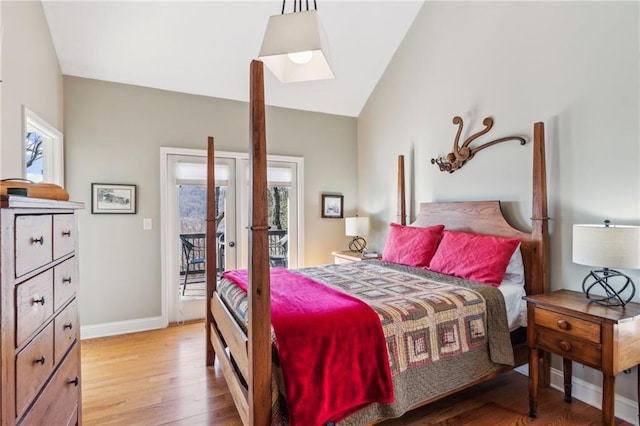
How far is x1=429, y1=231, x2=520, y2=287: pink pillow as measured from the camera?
232 cm

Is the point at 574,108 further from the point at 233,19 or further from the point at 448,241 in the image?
the point at 233,19

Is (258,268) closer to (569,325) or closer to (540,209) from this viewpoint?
(569,325)

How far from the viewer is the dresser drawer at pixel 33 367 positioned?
3.38ft

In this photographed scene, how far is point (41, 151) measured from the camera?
9.75 ft

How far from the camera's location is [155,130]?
3611mm

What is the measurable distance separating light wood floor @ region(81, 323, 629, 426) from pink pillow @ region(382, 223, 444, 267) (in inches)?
41.9

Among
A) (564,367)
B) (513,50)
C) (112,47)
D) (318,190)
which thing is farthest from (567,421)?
(112,47)

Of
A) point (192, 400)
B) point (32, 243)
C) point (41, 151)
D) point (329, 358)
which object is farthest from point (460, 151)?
point (41, 151)

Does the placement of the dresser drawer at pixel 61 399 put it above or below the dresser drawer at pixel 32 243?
below

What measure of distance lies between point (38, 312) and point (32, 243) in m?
0.26

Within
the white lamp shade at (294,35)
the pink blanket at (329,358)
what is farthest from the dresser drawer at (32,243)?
the white lamp shade at (294,35)

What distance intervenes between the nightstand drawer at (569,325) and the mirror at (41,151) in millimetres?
3667

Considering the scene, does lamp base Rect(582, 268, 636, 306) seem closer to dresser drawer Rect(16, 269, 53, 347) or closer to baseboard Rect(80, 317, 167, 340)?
dresser drawer Rect(16, 269, 53, 347)

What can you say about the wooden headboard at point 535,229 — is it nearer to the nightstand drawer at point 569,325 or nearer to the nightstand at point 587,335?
the nightstand at point 587,335
